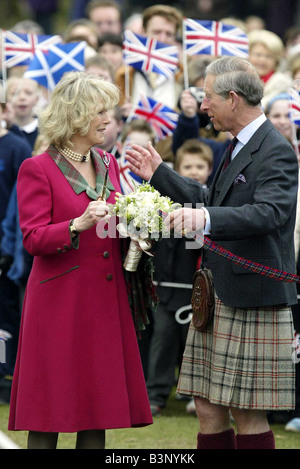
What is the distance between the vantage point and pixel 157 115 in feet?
29.4

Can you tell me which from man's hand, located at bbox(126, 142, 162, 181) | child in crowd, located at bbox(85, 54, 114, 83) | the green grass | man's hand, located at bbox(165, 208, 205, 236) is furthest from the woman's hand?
child in crowd, located at bbox(85, 54, 114, 83)

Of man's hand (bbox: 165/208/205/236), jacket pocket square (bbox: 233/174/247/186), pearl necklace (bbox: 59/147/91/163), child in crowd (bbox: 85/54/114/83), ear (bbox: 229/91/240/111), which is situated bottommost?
man's hand (bbox: 165/208/205/236)

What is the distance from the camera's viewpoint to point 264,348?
17.1ft

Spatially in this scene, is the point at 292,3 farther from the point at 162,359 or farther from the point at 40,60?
the point at 162,359

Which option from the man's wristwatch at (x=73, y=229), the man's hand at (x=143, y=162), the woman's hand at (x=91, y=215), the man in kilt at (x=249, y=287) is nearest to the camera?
the woman's hand at (x=91, y=215)

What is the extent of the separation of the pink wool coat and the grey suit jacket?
610mm

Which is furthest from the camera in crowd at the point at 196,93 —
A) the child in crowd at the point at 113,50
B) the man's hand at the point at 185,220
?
the man's hand at the point at 185,220

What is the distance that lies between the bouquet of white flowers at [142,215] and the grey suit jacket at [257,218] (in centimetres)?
25

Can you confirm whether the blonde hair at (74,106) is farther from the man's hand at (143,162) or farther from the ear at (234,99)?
the ear at (234,99)

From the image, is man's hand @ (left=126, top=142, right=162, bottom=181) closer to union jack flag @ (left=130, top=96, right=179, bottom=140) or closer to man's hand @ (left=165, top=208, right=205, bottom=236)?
man's hand @ (left=165, top=208, right=205, bottom=236)

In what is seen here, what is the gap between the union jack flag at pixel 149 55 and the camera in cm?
959

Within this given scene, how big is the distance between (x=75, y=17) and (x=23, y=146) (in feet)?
28.5

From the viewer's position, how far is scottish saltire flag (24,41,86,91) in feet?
31.5
